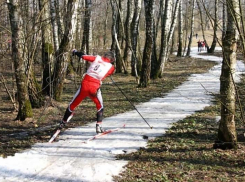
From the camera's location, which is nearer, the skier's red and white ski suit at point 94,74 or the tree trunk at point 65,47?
the skier's red and white ski suit at point 94,74

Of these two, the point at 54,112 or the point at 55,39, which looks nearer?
the point at 54,112

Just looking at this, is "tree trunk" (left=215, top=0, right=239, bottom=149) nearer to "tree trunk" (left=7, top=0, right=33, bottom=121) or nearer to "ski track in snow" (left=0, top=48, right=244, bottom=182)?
"ski track in snow" (left=0, top=48, right=244, bottom=182)

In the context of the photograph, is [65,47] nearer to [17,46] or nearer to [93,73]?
[17,46]

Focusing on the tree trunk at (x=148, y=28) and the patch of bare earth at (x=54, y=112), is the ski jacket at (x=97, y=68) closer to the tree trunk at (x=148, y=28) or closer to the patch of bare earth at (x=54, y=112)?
the patch of bare earth at (x=54, y=112)

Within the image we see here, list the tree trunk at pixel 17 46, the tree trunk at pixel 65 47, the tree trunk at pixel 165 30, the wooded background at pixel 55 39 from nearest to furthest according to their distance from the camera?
the wooded background at pixel 55 39 < the tree trunk at pixel 17 46 < the tree trunk at pixel 65 47 < the tree trunk at pixel 165 30

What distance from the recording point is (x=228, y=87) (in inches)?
223

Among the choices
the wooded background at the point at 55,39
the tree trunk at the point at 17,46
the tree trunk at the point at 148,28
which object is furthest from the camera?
the tree trunk at the point at 148,28

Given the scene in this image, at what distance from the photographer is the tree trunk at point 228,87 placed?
5.46m

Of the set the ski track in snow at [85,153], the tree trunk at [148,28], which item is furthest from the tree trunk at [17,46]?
the tree trunk at [148,28]

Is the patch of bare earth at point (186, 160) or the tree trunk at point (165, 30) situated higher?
the tree trunk at point (165, 30)

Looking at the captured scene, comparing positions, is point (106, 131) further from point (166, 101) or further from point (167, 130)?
point (166, 101)

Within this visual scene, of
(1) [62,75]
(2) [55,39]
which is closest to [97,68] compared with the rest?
(1) [62,75]

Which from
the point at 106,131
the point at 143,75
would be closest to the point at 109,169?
the point at 106,131

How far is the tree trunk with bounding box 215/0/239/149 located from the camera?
5.46 metres
